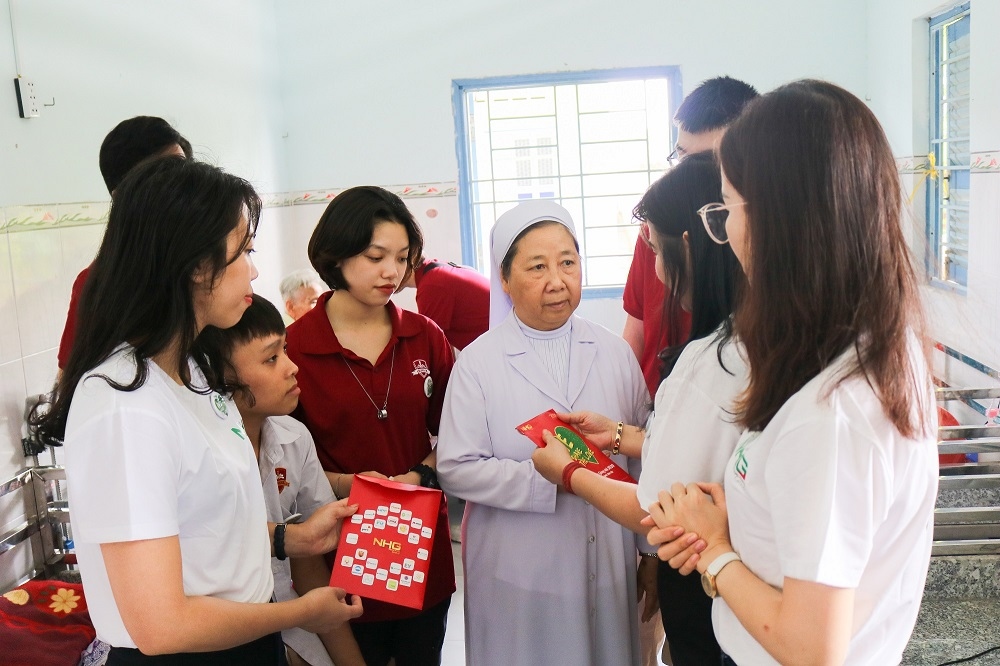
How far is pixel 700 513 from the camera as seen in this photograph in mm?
1277

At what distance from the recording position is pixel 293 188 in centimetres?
589

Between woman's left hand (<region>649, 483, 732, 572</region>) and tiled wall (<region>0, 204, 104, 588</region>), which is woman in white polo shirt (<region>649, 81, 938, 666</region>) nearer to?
woman's left hand (<region>649, 483, 732, 572</region>)

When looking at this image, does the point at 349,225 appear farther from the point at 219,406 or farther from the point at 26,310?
the point at 26,310

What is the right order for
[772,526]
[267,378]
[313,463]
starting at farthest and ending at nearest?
[313,463], [267,378], [772,526]

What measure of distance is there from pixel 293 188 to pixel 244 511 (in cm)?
478

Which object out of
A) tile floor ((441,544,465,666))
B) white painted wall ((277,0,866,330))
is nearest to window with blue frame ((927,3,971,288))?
white painted wall ((277,0,866,330))

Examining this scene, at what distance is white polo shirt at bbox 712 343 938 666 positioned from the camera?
1.01 m

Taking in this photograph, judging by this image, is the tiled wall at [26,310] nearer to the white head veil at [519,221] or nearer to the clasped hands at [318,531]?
the clasped hands at [318,531]

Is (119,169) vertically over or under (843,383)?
over

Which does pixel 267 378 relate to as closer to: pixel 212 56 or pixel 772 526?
pixel 772 526

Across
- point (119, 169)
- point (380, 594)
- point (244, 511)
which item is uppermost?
point (119, 169)

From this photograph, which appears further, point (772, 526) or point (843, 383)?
point (772, 526)

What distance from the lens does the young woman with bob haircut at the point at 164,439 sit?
1.19 m

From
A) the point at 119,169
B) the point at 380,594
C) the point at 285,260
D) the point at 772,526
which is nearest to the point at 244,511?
the point at 380,594
